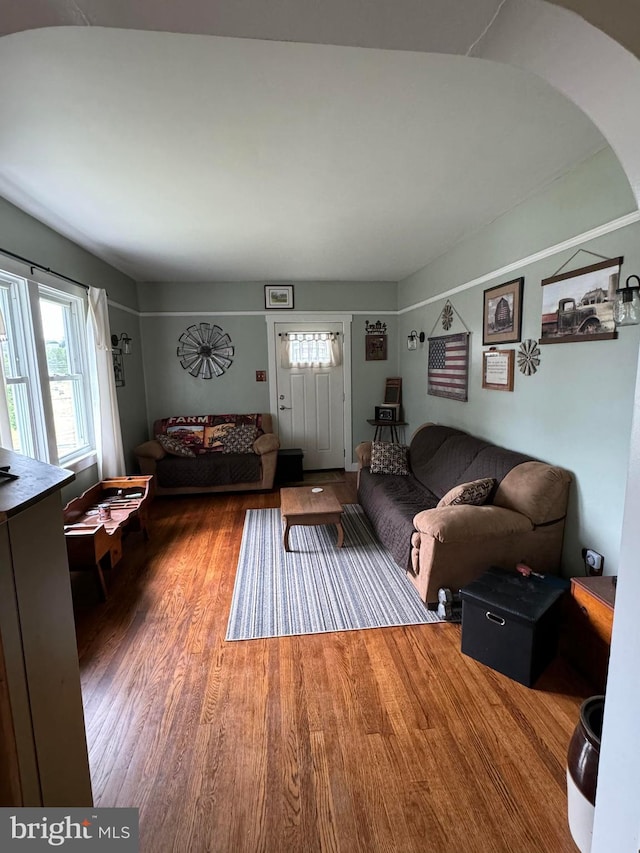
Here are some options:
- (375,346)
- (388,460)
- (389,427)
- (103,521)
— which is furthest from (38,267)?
(389,427)

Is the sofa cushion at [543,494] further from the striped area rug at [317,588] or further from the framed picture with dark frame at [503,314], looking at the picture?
the framed picture with dark frame at [503,314]

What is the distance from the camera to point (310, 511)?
293cm

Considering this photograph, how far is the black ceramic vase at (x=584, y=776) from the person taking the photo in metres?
1.10

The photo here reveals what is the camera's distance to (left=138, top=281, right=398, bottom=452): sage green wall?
4.81 meters

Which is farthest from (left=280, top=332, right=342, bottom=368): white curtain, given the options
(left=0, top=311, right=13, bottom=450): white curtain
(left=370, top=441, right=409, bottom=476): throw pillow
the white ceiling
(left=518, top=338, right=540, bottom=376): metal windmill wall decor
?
(left=0, top=311, right=13, bottom=450): white curtain

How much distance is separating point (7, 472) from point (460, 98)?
201cm

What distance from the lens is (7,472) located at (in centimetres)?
92

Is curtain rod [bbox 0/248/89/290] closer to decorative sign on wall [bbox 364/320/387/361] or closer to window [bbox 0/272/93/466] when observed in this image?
window [bbox 0/272/93/466]

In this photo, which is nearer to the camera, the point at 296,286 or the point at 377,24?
the point at 377,24

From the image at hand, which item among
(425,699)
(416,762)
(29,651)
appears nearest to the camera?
(29,651)

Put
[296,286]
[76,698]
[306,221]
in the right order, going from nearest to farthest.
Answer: [76,698] < [306,221] < [296,286]

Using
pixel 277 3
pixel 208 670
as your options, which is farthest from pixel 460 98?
pixel 208 670

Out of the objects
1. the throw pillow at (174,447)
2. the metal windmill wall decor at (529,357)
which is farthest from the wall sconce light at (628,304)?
the throw pillow at (174,447)

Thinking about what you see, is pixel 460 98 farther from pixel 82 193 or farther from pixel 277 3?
pixel 82 193
